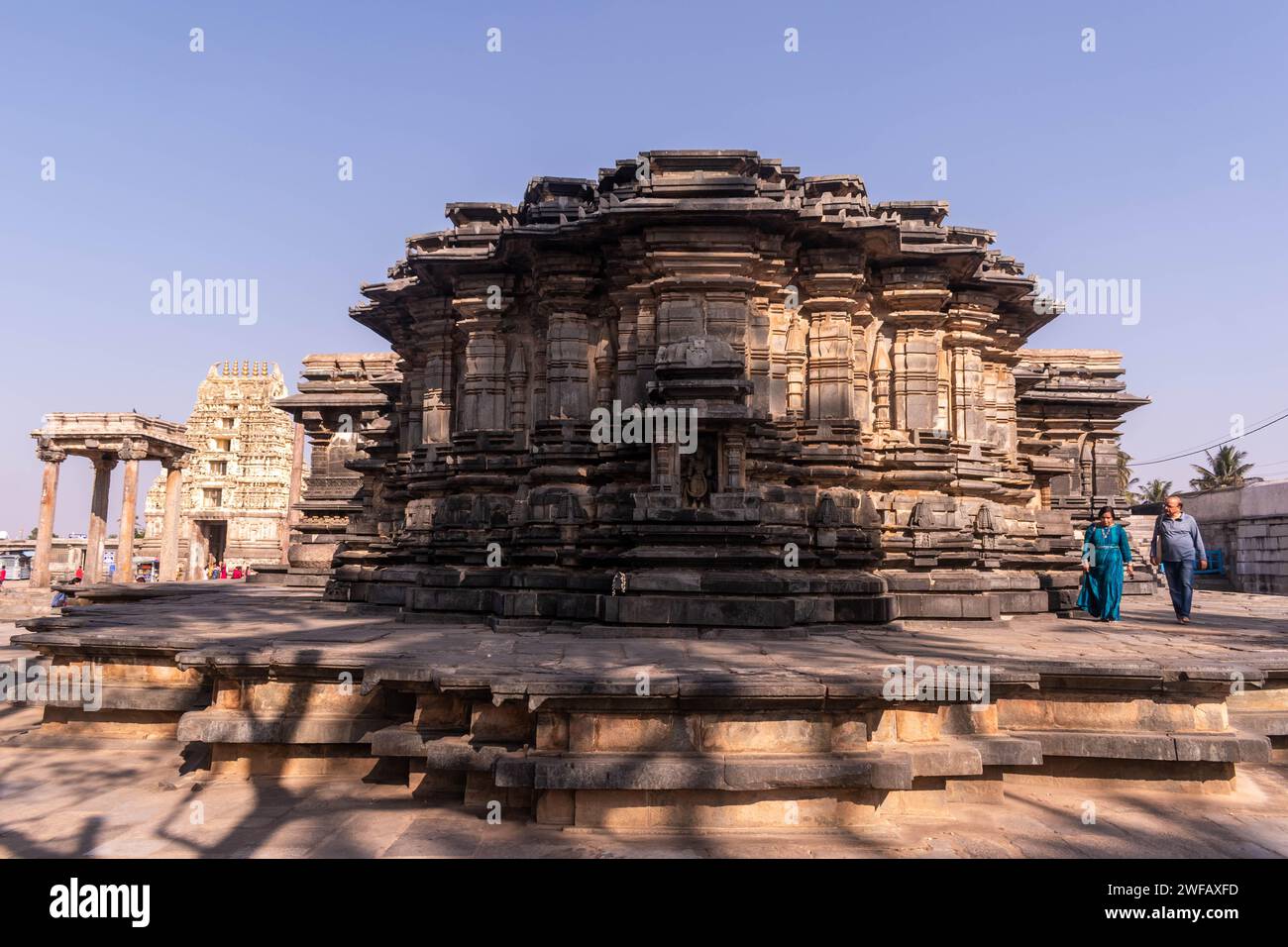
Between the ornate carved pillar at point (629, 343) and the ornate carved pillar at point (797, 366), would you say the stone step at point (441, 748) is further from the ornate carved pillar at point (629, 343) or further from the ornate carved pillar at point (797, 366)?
the ornate carved pillar at point (797, 366)

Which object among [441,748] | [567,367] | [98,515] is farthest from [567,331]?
[98,515]

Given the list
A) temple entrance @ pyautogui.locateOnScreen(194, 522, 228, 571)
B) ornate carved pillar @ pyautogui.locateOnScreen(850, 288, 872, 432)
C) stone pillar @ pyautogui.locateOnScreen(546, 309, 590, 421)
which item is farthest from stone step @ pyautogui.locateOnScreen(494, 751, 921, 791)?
temple entrance @ pyautogui.locateOnScreen(194, 522, 228, 571)

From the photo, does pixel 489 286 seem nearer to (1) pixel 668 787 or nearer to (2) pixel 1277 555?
(1) pixel 668 787

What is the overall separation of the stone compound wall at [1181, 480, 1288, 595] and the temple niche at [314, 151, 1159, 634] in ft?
60.8

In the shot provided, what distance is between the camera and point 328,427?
2370cm

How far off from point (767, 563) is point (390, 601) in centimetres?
635

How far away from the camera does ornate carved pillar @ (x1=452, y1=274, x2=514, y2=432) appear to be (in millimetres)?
12516

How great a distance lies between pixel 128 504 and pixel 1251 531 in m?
42.7

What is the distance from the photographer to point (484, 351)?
41.5ft

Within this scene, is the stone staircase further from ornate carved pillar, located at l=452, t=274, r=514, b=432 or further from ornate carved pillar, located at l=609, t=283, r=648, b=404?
ornate carved pillar, located at l=609, t=283, r=648, b=404

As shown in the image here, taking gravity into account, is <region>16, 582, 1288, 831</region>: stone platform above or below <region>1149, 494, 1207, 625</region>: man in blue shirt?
below

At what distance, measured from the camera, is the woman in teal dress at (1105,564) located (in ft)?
34.4

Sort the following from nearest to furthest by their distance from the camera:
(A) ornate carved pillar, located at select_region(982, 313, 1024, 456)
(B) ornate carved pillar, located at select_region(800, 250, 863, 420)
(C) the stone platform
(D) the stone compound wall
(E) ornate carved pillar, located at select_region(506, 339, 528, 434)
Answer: (C) the stone platform
(B) ornate carved pillar, located at select_region(800, 250, 863, 420)
(E) ornate carved pillar, located at select_region(506, 339, 528, 434)
(A) ornate carved pillar, located at select_region(982, 313, 1024, 456)
(D) the stone compound wall
